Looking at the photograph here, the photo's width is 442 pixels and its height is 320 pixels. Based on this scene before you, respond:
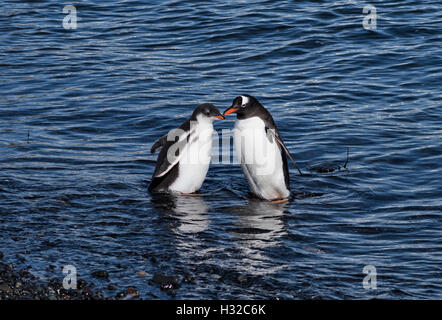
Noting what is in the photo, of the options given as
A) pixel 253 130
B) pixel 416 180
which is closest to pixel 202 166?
pixel 253 130

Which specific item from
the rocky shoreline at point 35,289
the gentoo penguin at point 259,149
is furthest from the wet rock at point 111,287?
the gentoo penguin at point 259,149

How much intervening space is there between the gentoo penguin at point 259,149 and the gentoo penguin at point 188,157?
0.29 meters

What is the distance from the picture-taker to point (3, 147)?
391 inches

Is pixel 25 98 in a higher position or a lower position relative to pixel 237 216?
higher

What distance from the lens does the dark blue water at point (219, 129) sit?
6.33m

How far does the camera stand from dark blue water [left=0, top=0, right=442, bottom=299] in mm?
6328

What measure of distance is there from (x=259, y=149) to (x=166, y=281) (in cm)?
280

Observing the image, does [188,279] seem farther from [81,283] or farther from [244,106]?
[244,106]

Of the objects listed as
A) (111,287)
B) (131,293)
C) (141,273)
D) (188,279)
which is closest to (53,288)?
(111,287)

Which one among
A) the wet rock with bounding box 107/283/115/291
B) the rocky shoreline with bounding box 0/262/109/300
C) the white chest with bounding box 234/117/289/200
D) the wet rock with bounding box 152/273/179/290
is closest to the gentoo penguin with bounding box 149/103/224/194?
the white chest with bounding box 234/117/289/200

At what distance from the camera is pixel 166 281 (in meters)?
5.75

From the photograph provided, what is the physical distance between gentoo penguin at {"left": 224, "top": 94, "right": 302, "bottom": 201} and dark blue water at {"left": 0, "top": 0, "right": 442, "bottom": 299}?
0.28 meters
